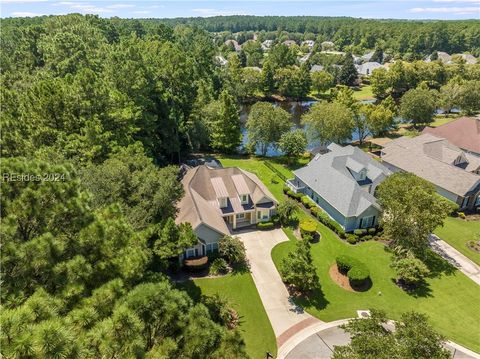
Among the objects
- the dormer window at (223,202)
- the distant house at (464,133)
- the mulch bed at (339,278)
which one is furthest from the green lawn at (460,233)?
the distant house at (464,133)

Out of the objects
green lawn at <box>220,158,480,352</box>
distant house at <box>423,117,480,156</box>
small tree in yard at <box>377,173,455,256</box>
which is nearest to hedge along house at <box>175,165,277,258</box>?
green lawn at <box>220,158,480,352</box>

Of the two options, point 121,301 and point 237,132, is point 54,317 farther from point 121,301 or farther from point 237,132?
point 237,132

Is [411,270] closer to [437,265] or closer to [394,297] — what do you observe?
[394,297]

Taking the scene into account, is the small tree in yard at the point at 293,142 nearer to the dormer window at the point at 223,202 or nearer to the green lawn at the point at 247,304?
the dormer window at the point at 223,202

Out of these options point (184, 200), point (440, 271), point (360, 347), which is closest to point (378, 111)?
point (440, 271)

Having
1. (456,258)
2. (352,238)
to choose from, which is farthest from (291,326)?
(456,258)

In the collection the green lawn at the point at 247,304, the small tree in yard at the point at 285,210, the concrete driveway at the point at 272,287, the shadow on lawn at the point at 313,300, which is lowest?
the shadow on lawn at the point at 313,300
